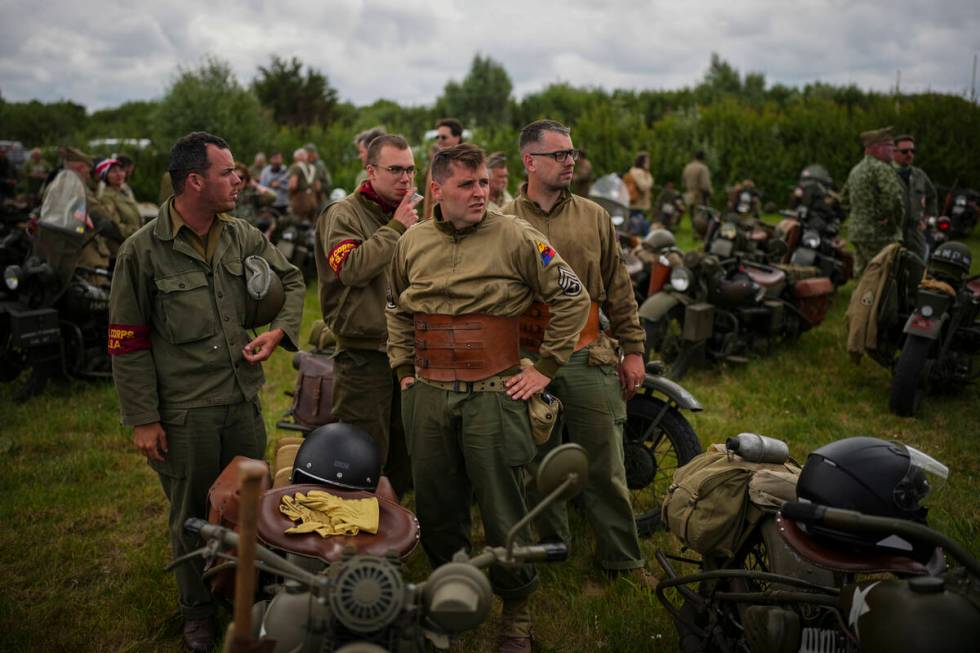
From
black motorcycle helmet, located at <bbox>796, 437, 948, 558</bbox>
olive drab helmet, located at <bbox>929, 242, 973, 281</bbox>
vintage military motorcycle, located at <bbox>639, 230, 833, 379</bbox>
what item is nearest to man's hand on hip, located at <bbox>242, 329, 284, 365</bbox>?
black motorcycle helmet, located at <bbox>796, 437, 948, 558</bbox>

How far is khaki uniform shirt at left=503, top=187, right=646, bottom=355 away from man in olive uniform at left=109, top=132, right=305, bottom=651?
1363mm

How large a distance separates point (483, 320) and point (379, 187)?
49.5 inches

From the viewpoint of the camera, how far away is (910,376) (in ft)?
19.7

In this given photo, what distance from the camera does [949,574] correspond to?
2.14 metres

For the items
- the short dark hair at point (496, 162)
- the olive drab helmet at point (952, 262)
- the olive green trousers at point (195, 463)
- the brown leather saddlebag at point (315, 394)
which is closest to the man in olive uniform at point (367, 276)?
the brown leather saddlebag at point (315, 394)

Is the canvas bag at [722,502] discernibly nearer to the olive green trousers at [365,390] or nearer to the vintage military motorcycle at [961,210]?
the olive green trousers at [365,390]

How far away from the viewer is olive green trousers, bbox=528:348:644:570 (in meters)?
3.75

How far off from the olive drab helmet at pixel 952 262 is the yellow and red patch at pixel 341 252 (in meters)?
4.82

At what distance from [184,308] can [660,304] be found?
15.4ft

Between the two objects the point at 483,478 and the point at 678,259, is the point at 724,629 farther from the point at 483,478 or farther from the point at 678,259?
the point at 678,259

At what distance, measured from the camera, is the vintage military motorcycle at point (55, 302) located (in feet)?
21.5

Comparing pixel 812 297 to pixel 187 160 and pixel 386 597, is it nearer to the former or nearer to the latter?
pixel 187 160

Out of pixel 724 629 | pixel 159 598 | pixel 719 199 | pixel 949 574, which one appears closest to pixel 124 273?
pixel 159 598

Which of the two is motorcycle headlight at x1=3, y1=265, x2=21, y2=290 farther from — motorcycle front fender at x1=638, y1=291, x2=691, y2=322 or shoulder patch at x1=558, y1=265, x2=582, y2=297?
shoulder patch at x1=558, y1=265, x2=582, y2=297
